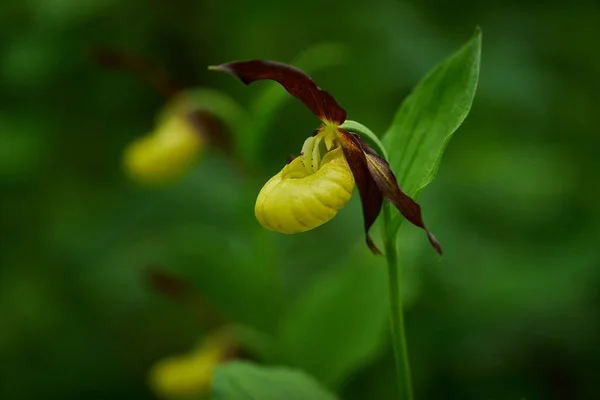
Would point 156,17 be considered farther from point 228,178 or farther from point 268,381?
point 268,381

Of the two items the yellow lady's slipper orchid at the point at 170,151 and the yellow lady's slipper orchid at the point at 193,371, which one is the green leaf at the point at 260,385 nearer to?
the yellow lady's slipper orchid at the point at 193,371

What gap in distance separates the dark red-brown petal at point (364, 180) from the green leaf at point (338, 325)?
2.40 feet

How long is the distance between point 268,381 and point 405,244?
0.73 meters

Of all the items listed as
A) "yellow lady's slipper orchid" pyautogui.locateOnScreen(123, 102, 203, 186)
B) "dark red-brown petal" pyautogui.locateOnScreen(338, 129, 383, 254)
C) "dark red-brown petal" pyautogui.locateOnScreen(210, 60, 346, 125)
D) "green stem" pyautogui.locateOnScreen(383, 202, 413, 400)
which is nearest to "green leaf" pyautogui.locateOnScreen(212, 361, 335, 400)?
"green stem" pyautogui.locateOnScreen(383, 202, 413, 400)

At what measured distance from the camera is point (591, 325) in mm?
1941

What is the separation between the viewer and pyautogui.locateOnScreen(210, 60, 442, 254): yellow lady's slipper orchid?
78 cm

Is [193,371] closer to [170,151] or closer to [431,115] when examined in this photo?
[170,151]

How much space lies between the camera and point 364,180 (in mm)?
824

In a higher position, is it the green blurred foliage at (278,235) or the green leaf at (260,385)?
the green blurred foliage at (278,235)

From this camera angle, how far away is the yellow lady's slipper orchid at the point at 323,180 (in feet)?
2.57

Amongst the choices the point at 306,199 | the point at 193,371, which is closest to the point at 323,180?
the point at 306,199

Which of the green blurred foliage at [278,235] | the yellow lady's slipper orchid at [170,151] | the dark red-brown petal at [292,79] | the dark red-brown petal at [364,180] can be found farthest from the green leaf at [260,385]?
the yellow lady's slipper orchid at [170,151]

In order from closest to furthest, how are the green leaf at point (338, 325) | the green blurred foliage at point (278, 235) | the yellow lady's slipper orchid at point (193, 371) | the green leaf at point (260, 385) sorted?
the green leaf at point (260, 385) < the green leaf at point (338, 325) < the yellow lady's slipper orchid at point (193, 371) < the green blurred foliage at point (278, 235)

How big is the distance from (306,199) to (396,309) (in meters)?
0.21
